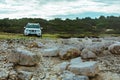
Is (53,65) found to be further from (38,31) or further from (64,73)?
(38,31)

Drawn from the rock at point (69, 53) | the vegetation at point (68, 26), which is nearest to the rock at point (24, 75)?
the rock at point (69, 53)

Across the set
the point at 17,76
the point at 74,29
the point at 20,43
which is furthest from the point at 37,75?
the point at 74,29

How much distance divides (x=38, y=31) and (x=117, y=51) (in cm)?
2032

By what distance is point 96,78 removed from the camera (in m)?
11.1

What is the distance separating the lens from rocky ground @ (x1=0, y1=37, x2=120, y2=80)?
11.1m

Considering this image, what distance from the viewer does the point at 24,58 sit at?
38.9ft

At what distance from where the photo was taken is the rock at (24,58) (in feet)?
38.9

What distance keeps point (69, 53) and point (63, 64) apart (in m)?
1.02

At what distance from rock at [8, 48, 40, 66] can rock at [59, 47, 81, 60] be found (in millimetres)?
995

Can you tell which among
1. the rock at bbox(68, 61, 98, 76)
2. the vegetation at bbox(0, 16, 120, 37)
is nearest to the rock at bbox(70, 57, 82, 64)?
the rock at bbox(68, 61, 98, 76)

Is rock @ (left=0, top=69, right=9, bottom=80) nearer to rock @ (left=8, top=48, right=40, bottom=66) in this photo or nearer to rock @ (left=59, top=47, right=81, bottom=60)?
rock @ (left=8, top=48, right=40, bottom=66)

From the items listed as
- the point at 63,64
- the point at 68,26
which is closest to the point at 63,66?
the point at 63,64

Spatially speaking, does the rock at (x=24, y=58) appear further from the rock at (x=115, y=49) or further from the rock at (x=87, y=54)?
the rock at (x=115, y=49)

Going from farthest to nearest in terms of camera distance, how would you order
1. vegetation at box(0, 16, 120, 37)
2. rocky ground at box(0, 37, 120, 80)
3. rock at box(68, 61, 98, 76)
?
1. vegetation at box(0, 16, 120, 37)
2. rocky ground at box(0, 37, 120, 80)
3. rock at box(68, 61, 98, 76)
